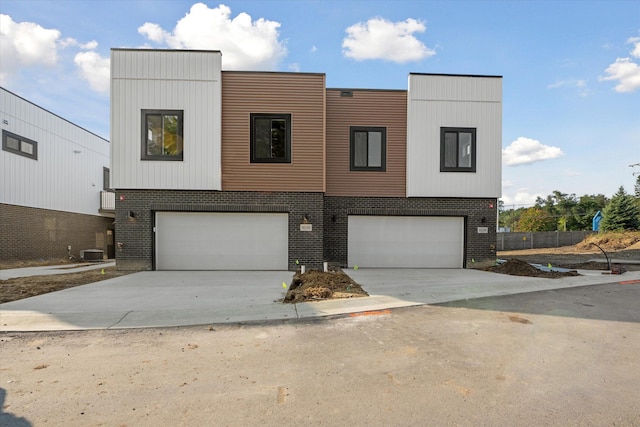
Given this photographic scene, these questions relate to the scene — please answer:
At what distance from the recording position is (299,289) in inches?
338

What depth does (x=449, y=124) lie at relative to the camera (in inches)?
534

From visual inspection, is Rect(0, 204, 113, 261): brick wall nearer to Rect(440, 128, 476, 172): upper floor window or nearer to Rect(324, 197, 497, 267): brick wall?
Rect(324, 197, 497, 267): brick wall

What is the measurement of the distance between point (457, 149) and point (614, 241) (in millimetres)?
18667

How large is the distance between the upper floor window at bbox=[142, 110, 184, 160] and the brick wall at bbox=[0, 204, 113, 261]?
30.2ft

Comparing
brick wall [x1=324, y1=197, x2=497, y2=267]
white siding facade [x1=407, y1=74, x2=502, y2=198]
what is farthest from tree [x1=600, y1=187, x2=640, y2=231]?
white siding facade [x1=407, y1=74, x2=502, y2=198]

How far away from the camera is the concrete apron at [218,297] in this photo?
6.33 metres

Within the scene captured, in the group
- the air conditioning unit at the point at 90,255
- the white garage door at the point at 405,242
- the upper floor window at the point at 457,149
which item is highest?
the upper floor window at the point at 457,149

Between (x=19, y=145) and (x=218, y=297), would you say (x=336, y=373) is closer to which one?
(x=218, y=297)

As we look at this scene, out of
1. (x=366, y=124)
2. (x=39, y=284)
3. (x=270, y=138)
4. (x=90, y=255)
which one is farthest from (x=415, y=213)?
(x=90, y=255)

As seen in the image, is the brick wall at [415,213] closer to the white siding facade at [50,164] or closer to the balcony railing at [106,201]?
the white siding facade at [50,164]

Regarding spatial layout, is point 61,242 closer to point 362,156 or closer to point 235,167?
point 235,167

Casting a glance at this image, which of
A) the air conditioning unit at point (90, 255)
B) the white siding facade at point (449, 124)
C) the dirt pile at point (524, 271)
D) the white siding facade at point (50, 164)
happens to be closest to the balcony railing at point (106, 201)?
the white siding facade at point (50, 164)

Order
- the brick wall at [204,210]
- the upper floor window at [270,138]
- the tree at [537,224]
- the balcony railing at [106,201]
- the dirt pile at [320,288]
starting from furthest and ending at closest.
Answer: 1. the tree at [537,224]
2. the balcony railing at [106,201]
3. the upper floor window at [270,138]
4. the brick wall at [204,210]
5. the dirt pile at [320,288]

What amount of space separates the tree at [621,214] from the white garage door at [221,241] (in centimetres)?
2730
